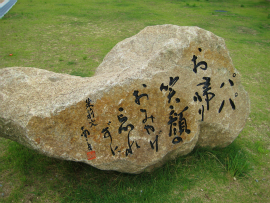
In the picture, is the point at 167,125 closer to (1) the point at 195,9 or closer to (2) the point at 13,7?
(1) the point at 195,9

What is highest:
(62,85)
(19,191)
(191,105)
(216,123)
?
(62,85)

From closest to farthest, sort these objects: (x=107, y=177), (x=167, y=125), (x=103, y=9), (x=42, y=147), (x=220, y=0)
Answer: (x=42, y=147) → (x=167, y=125) → (x=107, y=177) → (x=103, y=9) → (x=220, y=0)

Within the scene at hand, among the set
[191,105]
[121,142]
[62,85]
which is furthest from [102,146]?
[191,105]

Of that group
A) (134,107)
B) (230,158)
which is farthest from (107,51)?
(230,158)

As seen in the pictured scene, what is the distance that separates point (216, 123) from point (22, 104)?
285 cm

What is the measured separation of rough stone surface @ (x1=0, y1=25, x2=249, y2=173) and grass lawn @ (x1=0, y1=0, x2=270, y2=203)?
407 mm

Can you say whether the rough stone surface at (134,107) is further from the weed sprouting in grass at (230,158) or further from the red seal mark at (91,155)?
the weed sprouting in grass at (230,158)

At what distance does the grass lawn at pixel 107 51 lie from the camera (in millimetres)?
3718

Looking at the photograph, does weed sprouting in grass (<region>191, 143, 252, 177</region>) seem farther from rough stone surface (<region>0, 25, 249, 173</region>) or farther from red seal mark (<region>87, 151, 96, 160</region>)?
red seal mark (<region>87, 151, 96, 160</region>)

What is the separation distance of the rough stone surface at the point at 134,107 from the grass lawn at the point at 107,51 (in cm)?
41

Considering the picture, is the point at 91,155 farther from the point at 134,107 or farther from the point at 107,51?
the point at 107,51

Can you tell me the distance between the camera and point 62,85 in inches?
146

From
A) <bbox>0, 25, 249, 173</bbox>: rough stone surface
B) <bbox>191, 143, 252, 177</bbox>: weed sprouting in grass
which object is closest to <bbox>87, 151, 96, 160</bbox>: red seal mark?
<bbox>0, 25, 249, 173</bbox>: rough stone surface

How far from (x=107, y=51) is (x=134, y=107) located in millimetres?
5292
